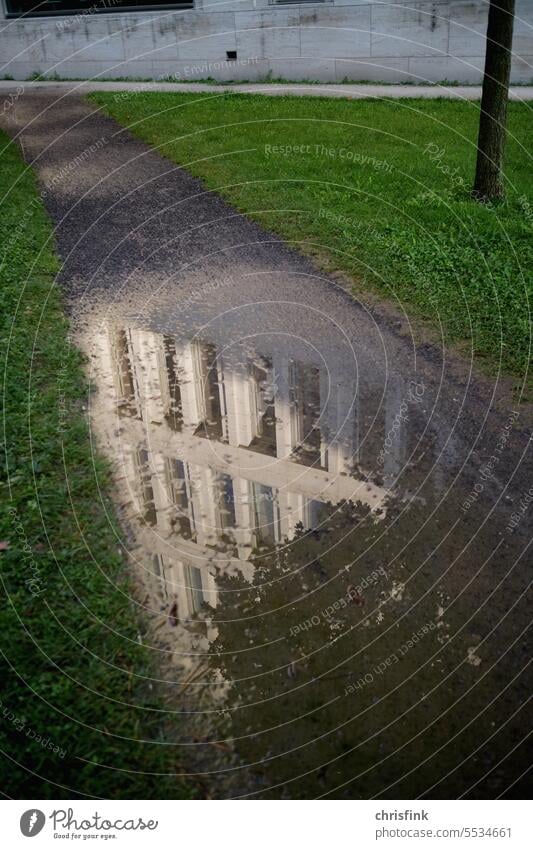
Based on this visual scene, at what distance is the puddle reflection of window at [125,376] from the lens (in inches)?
242

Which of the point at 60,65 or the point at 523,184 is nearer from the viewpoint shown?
the point at 523,184

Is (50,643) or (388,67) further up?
(388,67)

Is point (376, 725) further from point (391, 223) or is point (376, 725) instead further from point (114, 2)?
point (114, 2)

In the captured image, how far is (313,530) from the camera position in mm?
4773

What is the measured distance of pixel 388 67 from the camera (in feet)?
66.8

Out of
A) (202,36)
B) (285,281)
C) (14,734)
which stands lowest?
(14,734)

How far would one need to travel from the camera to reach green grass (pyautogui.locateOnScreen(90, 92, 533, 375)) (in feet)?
25.6

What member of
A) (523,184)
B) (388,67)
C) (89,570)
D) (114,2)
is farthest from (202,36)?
(89,570)

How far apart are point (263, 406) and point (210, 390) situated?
0.52 meters

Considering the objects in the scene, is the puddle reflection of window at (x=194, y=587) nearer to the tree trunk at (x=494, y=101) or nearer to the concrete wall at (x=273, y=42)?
the tree trunk at (x=494, y=101)

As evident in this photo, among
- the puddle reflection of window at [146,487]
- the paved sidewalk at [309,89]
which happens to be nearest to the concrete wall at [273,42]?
the paved sidewalk at [309,89]

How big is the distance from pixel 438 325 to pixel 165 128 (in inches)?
435

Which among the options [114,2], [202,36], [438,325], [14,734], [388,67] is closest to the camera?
[14,734]

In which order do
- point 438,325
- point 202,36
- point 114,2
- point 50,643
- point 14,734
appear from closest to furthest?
point 14,734 < point 50,643 < point 438,325 < point 202,36 < point 114,2
